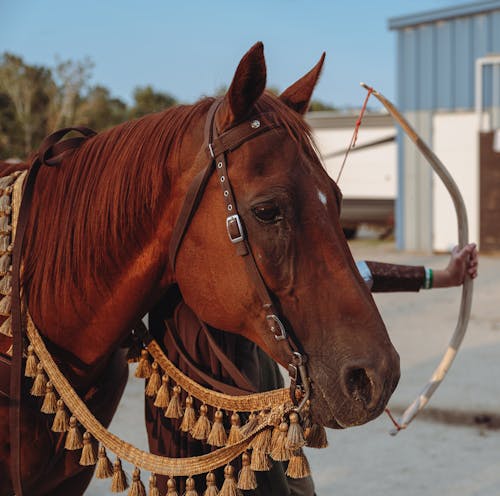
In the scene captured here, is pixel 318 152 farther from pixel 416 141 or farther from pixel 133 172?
pixel 416 141

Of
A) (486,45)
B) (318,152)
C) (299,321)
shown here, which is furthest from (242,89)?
(486,45)

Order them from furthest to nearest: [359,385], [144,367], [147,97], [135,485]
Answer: [147,97] < [144,367] < [135,485] < [359,385]

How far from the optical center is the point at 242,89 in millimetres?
1440

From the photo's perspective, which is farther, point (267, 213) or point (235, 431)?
point (235, 431)

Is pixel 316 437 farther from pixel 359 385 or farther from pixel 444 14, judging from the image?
pixel 444 14

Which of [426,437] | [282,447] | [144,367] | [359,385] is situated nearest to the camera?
[359,385]

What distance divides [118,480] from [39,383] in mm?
342

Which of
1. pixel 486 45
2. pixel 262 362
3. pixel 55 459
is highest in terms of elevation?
pixel 486 45

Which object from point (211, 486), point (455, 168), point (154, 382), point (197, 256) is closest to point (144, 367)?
point (154, 382)

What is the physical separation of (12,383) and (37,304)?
0.21 m

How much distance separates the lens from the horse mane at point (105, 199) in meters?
1.58

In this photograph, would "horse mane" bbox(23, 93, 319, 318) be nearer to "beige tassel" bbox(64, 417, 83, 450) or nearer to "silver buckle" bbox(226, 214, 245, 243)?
"silver buckle" bbox(226, 214, 245, 243)

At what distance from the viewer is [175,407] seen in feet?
5.74

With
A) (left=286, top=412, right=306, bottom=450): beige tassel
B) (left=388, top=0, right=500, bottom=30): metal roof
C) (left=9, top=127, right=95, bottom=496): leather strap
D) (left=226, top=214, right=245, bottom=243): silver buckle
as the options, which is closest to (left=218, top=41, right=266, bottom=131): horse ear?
(left=226, top=214, right=245, bottom=243): silver buckle
